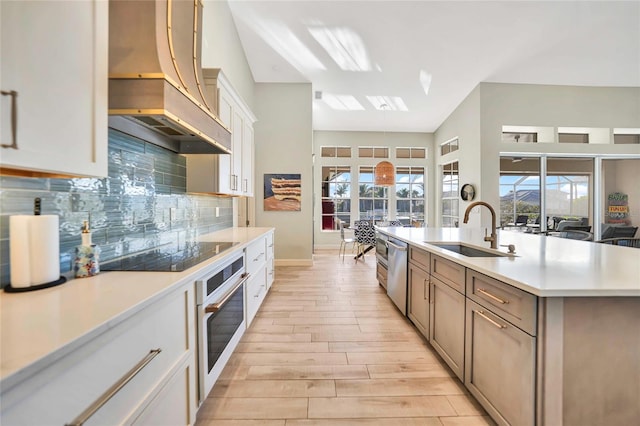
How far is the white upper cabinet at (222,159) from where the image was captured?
246 cm

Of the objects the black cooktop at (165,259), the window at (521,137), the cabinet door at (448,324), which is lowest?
the cabinet door at (448,324)

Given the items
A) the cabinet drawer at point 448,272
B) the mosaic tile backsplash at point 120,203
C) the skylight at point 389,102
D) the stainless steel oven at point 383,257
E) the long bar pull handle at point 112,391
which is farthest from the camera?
the skylight at point 389,102

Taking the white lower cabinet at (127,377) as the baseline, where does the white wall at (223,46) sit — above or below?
above

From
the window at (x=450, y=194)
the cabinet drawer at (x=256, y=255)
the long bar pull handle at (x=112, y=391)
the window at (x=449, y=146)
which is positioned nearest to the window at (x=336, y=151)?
the window at (x=449, y=146)

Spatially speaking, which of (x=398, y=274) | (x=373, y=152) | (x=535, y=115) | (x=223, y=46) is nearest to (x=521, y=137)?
(x=535, y=115)

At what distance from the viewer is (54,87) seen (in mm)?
917

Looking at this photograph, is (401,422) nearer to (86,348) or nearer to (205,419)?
(205,419)

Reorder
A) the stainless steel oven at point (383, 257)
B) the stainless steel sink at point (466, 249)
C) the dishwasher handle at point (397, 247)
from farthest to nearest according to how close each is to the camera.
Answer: the stainless steel oven at point (383, 257) → the dishwasher handle at point (397, 247) → the stainless steel sink at point (466, 249)

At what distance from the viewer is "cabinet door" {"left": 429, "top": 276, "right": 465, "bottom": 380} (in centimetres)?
176

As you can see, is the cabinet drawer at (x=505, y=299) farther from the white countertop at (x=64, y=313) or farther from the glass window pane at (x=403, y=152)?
the glass window pane at (x=403, y=152)

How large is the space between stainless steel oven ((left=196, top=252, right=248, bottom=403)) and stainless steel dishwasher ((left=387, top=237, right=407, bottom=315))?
63.2 inches

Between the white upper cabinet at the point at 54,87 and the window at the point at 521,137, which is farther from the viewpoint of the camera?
the window at the point at 521,137

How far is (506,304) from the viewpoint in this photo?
134 cm

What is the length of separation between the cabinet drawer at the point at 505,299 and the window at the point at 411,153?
6.75 m
